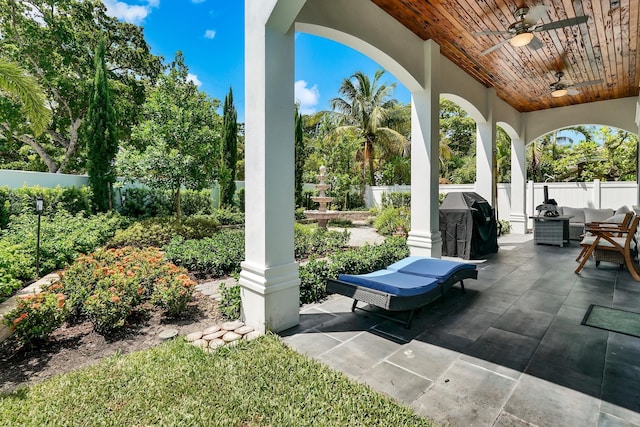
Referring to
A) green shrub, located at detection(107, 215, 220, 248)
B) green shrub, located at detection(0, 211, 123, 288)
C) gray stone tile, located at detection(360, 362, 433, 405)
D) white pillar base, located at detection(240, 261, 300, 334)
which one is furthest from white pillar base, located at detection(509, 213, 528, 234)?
green shrub, located at detection(0, 211, 123, 288)

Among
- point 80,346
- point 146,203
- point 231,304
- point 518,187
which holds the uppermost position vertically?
point 518,187

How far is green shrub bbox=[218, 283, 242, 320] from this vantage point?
3305 millimetres

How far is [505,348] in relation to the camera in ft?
8.62

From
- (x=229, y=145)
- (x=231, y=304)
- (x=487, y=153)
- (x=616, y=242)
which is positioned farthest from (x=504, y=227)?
(x=229, y=145)

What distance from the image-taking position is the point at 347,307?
3.64 m

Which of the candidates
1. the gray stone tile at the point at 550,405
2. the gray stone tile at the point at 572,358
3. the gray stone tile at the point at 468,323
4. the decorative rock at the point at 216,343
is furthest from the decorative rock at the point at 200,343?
the gray stone tile at the point at 572,358

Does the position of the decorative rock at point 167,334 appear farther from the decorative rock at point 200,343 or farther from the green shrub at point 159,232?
the green shrub at point 159,232

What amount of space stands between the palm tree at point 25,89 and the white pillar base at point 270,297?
451 cm

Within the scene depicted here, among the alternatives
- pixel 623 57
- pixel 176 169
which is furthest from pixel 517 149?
Answer: pixel 176 169

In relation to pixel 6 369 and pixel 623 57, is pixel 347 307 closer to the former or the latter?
pixel 6 369

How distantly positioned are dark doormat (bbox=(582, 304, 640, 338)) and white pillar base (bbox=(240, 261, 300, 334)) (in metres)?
2.92

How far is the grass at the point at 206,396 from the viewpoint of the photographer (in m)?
1.76

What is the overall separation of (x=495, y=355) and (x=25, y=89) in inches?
267

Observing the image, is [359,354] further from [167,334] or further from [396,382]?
[167,334]
